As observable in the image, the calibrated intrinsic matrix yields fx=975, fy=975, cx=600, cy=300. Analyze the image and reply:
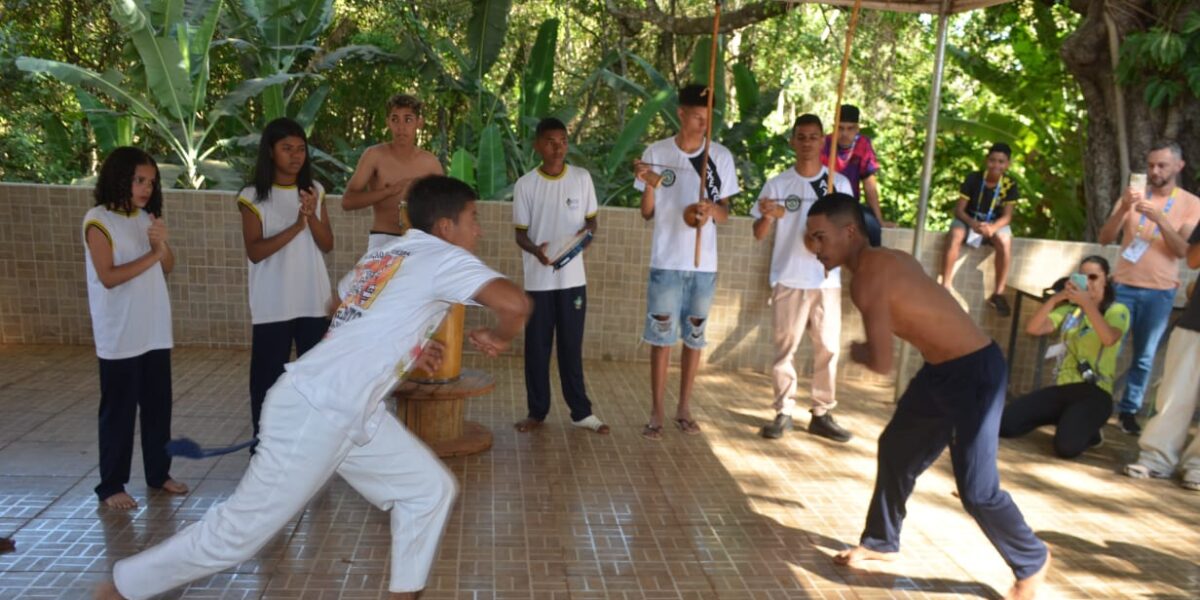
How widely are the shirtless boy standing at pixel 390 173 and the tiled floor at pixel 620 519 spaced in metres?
1.43

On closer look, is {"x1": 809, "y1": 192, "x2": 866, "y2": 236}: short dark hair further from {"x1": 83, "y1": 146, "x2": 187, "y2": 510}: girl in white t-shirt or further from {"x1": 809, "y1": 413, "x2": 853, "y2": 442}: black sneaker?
→ {"x1": 83, "y1": 146, "x2": 187, "y2": 510}: girl in white t-shirt

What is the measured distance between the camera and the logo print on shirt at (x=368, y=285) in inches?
129

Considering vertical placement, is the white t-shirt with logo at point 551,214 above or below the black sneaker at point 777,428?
above

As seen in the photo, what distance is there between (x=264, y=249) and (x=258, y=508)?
1.88 meters

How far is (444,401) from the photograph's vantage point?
5.46 metres

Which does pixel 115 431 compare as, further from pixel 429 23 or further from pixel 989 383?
pixel 429 23

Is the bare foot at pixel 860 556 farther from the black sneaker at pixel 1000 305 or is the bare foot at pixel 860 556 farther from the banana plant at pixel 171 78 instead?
the banana plant at pixel 171 78

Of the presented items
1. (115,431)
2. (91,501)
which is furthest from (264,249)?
(91,501)

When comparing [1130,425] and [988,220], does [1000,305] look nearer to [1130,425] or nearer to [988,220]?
[988,220]

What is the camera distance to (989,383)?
3.98m

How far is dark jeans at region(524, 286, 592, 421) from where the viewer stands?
19.4 ft

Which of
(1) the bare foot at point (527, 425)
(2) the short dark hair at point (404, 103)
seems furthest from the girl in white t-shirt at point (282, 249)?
(1) the bare foot at point (527, 425)

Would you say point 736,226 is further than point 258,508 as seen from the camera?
Yes

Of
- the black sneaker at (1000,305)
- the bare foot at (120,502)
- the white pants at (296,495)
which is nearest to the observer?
the white pants at (296,495)
